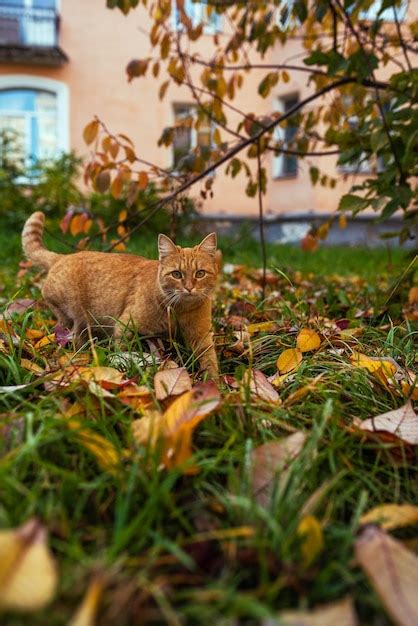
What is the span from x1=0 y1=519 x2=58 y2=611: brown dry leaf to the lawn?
0.06 ft

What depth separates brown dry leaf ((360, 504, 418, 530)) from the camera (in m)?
1.05

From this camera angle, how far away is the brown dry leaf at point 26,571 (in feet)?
2.52

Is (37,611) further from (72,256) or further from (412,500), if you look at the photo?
(72,256)

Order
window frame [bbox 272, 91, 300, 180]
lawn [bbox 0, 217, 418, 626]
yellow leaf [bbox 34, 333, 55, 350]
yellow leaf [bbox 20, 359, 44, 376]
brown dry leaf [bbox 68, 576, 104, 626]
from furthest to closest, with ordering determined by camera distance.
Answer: window frame [bbox 272, 91, 300, 180] < yellow leaf [bbox 34, 333, 55, 350] < yellow leaf [bbox 20, 359, 44, 376] < lawn [bbox 0, 217, 418, 626] < brown dry leaf [bbox 68, 576, 104, 626]

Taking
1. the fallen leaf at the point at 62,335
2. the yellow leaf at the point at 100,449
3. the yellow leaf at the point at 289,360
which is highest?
the yellow leaf at the point at 100,449

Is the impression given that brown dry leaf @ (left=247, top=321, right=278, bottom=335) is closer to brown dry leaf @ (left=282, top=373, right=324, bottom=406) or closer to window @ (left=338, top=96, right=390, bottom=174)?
brown dry leaf @ (left=282, top=373, right=324, bottom=406)

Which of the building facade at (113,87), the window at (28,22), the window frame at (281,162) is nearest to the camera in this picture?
the building facade at (113,87)

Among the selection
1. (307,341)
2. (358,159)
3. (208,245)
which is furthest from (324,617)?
(358,159)

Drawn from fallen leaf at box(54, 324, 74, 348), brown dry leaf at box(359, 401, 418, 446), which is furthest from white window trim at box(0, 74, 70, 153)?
brown dry leaf at box(359, 401, 418, 446)

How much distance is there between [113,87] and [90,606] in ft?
45.8

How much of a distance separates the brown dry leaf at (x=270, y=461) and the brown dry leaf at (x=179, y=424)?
0.14 meters

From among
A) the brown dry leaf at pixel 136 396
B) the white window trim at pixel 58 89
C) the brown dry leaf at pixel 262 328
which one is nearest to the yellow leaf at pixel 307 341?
the brown dry leaf at pixel 262 328

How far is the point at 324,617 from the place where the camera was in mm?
827

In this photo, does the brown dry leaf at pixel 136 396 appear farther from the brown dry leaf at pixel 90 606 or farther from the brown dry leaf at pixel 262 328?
the brown dry leaf at pixel 262 328
